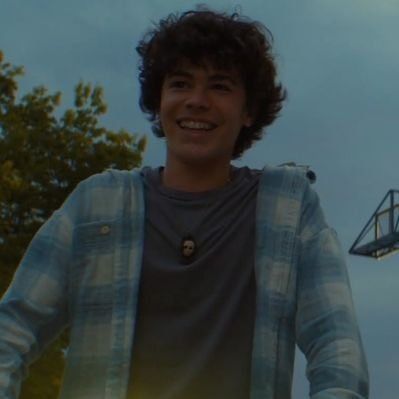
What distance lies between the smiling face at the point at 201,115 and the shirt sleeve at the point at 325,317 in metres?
0.28

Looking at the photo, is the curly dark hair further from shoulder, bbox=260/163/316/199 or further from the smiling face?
shoulder, bbox=260/163/316/199

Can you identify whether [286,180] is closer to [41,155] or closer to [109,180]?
[109,180]

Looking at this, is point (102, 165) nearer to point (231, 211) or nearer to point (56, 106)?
point (56, 106)

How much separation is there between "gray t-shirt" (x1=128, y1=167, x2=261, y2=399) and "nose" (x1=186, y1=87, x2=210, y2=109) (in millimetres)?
234

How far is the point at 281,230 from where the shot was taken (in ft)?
11.1

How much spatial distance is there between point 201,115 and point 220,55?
8.1 inches

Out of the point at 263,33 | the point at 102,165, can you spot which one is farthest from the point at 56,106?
the point at 263,33

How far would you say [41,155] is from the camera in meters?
26.3

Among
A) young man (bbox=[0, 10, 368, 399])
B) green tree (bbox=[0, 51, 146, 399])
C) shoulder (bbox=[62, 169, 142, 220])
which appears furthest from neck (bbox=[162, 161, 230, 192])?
green tree (bbox=[0, 51, 146, 399])

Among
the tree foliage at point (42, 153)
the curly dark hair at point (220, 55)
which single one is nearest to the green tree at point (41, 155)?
the tree foliage at point (42, 153)

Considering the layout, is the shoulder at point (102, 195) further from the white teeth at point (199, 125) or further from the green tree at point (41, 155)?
the green tree at point (41, 155)

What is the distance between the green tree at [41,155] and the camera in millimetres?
24641

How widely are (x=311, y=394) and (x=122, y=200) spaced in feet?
2.62

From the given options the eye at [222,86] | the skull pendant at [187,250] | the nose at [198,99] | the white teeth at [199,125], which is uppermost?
the eye at [222,86]
